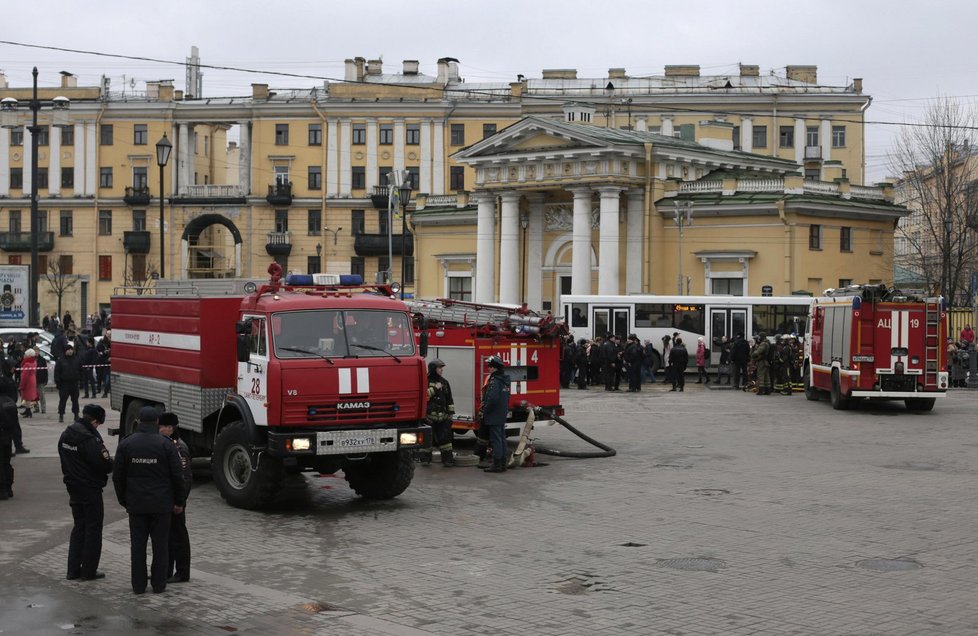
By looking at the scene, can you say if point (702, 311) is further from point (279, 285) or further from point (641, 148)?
point (279, 285)

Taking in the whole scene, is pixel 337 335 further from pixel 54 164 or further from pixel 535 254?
pixel 54 164

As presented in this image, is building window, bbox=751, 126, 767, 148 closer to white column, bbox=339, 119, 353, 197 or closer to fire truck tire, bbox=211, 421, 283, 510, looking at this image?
white column, bbox=339, 119, 353, 197

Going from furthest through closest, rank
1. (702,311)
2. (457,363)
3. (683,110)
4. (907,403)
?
(683,110) → (702,311) → (907,403) → (457,363)

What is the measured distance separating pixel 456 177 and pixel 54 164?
2637 centimetres

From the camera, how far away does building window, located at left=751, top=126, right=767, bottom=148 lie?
84.4 metres

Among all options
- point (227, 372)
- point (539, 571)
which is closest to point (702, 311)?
point (227, 372)

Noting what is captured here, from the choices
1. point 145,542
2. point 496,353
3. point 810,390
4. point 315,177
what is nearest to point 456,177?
point 315,177

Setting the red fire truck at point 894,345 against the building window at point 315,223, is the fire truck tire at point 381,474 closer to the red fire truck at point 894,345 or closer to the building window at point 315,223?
the red fire truck at point 894,345

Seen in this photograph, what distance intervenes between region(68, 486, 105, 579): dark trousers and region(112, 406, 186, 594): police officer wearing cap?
596 millimetres

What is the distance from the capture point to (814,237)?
55250 millimetres

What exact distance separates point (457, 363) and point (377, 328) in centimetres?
591

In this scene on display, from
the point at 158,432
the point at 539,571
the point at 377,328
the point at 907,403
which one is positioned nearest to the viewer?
the point at 158,432

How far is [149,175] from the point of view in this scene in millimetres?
84938

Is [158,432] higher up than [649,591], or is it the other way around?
[158,432]
